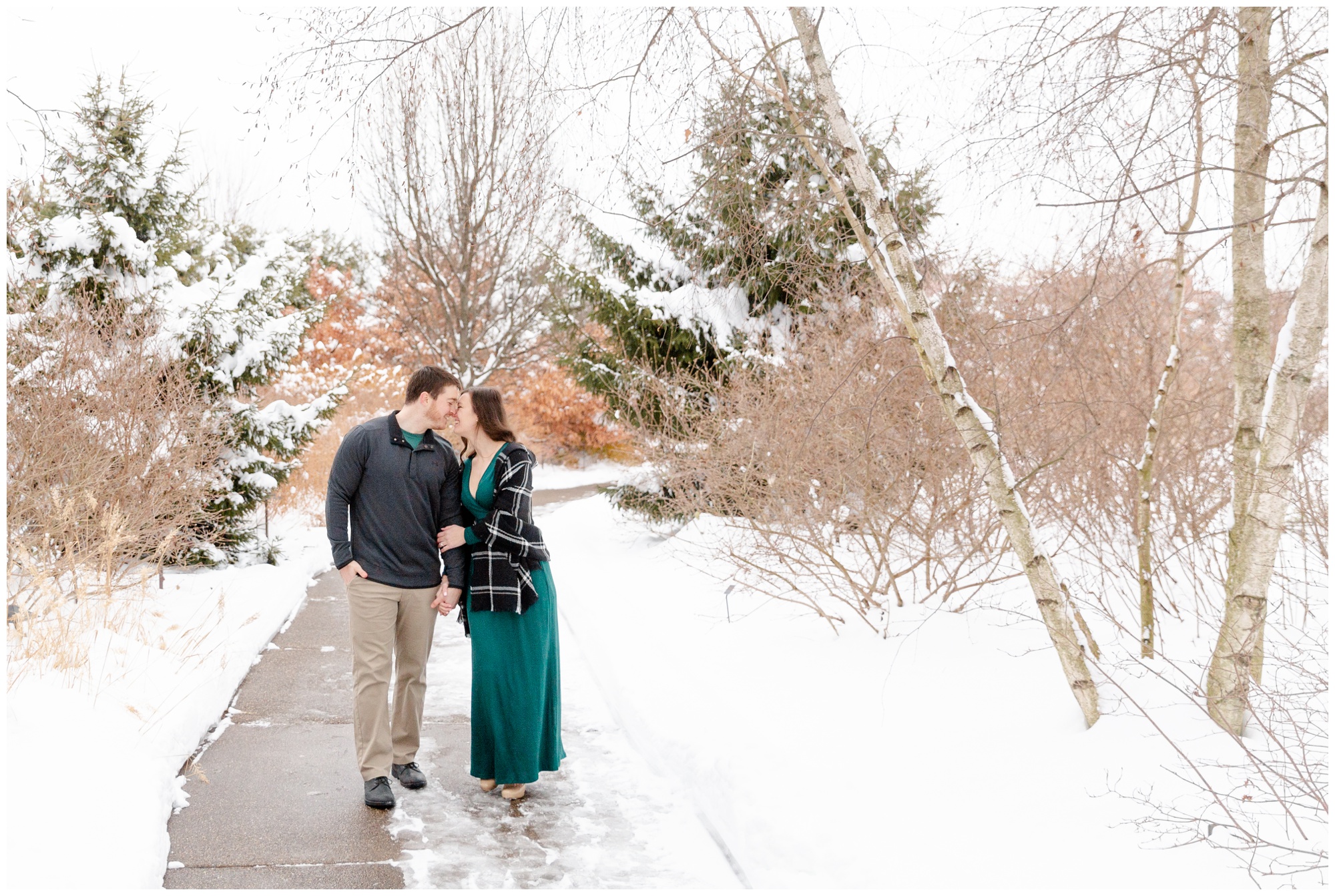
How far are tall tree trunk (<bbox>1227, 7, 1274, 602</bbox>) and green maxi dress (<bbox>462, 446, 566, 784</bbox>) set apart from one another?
10.1 feet

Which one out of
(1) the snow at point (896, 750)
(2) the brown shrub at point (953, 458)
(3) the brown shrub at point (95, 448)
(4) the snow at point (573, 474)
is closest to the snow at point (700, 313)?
(2) the brown shrub at point (953, 458)

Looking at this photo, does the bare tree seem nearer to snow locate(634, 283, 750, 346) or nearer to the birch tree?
snow locate(634, 283, 750, 346)

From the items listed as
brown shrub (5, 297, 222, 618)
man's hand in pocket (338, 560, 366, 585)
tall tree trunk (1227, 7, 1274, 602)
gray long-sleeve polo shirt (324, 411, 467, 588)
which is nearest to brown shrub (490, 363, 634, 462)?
brown shrub (5, 297, 222, 618)

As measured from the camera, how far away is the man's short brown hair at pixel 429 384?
4559mm

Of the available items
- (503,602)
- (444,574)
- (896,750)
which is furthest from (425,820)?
(896,750)

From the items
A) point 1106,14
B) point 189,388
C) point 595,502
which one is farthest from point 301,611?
point 595,502

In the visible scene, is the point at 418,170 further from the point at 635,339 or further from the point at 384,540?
the point at 384,540

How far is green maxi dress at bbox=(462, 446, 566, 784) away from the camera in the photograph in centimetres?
448

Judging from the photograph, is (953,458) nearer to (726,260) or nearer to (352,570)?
(726,260)

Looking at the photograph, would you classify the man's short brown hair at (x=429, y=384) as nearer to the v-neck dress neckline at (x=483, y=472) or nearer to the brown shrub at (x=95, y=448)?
the v-neck dress neckline at (x=483, y=472)

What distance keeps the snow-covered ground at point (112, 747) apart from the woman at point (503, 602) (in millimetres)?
1457

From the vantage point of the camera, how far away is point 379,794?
167 inches

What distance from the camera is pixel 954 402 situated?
4.31 m

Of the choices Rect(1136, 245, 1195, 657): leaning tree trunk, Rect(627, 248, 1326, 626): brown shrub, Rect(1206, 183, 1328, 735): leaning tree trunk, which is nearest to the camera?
Rect(1206, 183, 1328, 735): leaning tree trunk
